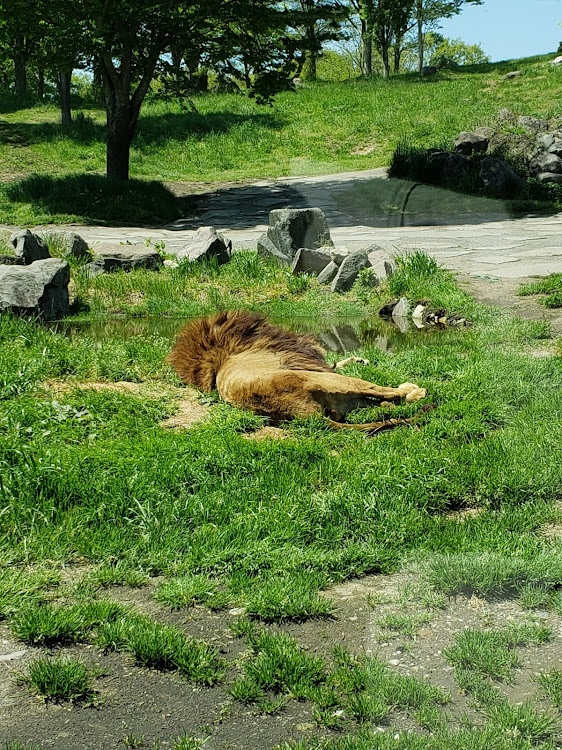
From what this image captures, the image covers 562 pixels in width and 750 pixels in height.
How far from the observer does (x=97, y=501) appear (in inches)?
163

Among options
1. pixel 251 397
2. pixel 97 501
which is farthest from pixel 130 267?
pixel 97 501

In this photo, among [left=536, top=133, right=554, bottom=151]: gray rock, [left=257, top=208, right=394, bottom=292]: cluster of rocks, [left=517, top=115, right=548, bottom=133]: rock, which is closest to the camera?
[left=257, top=208, right=394, bottom=292]: cluster of rocks

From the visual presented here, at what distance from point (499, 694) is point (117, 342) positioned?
223 inches

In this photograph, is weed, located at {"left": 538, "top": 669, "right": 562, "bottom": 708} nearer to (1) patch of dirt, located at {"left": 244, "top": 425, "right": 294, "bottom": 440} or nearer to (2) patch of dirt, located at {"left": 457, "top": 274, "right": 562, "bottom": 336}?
(1) patch of dirt, located at {"left": 244, "top": 425, "right": 294, "bottom": 440}

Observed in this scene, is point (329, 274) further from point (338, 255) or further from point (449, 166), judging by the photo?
point (449, 166)

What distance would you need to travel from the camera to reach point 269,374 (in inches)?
213

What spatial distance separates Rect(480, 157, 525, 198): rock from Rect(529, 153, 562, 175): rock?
90 cm

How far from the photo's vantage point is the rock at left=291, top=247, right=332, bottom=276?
1175 centimetres

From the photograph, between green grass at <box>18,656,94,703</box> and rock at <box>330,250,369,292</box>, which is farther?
rock at <box>330,250,369,292</box>

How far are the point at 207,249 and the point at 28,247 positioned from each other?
8.49 feet

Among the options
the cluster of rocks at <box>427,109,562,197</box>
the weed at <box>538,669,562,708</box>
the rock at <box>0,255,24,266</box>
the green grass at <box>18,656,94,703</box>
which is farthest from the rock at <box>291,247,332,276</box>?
the cluster of rocks at <box>427,109,562,197</box>

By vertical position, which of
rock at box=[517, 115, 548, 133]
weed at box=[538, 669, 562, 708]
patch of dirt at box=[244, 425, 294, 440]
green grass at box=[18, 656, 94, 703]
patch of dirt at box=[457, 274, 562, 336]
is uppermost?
rock at box=[517, 115, 548, 133]

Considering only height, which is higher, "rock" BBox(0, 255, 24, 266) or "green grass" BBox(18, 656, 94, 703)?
"rock" BBox(0, 255, 24, 266)

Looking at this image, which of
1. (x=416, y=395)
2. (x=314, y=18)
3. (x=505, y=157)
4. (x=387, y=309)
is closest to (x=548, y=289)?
(x=387, y=309)
